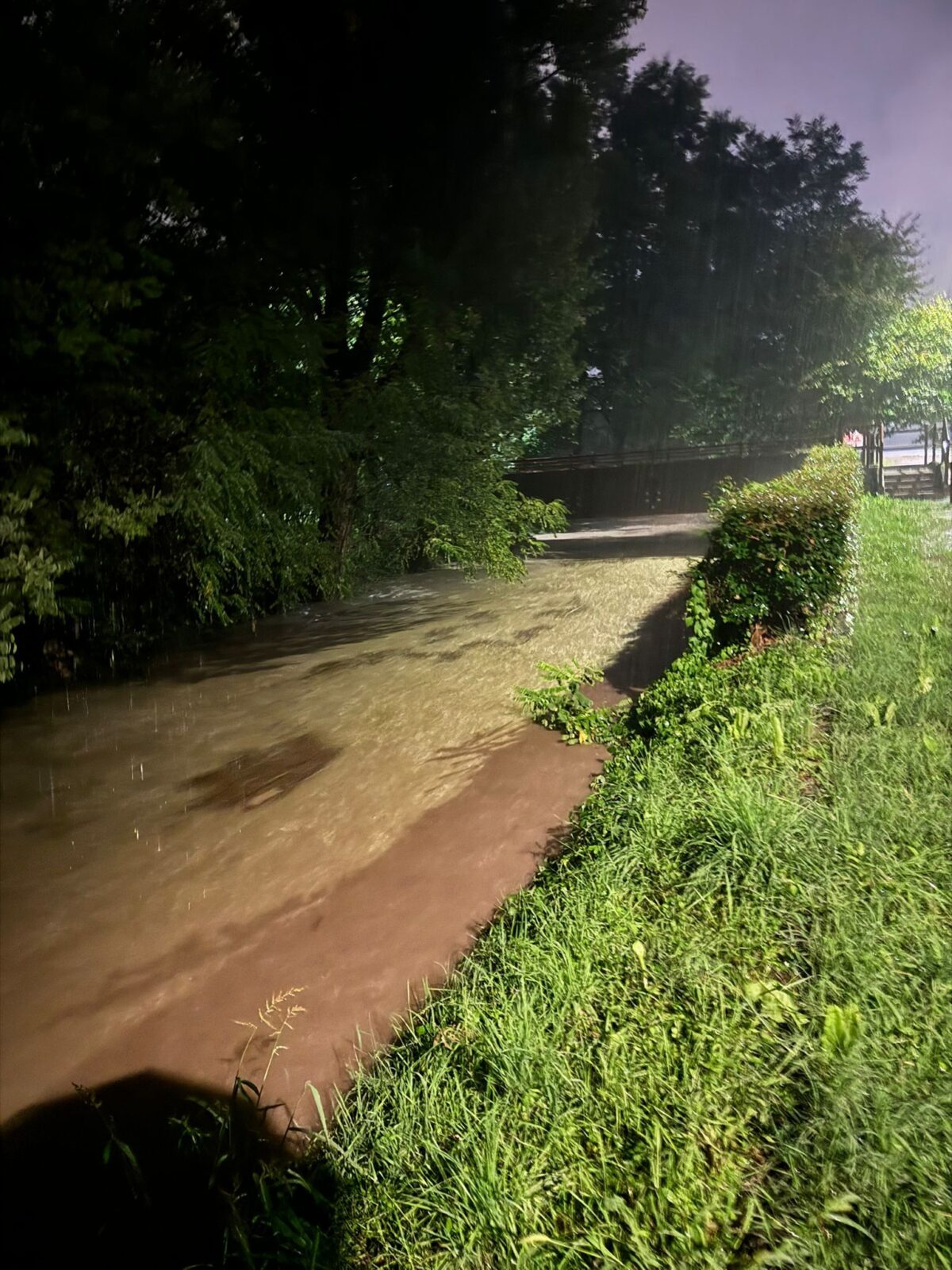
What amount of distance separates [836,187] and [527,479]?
1707cm

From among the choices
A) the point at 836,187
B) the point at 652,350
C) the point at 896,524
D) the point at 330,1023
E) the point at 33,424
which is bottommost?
the point at 330,1023

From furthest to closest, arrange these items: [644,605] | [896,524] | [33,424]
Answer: [896,524] → [644,605] → [33,424]

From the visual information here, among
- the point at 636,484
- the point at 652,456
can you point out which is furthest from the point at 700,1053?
the point at 652,456

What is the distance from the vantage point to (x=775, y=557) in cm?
654

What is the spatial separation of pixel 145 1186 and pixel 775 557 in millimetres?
5367

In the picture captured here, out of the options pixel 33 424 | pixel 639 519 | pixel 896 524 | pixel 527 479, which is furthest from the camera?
pixel 527 479

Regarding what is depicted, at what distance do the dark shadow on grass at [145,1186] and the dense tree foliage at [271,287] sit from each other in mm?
4486

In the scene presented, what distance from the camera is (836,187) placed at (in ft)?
113

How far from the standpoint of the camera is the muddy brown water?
3775 mm

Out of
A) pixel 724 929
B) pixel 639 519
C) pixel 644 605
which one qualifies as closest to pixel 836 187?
pixel 639 519

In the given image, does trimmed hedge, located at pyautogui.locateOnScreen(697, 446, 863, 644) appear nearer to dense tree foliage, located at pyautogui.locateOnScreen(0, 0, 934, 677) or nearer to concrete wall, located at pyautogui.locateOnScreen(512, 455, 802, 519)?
dense tree foliage, located at pyautogui.locateOnScreen(0, 0, 934, 677)

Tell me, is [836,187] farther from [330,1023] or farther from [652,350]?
[330,1023]

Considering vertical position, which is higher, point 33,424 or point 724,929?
point 33,424

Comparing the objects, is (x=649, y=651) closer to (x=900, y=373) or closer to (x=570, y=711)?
(x=570, y=711)
